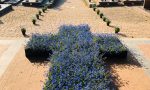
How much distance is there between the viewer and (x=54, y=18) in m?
29.9

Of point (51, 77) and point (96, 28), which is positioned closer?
point (51, 77)

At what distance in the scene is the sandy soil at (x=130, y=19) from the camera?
81.7 feet

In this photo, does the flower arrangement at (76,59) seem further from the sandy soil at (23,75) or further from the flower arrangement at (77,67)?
the sandy soil at (23,75)

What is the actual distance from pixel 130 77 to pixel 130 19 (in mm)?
15435

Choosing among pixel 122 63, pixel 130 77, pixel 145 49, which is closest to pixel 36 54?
pixel 122 63

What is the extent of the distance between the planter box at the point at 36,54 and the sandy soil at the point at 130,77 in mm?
4696

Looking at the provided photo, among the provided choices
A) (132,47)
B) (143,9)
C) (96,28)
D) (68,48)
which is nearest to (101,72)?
(68,48)

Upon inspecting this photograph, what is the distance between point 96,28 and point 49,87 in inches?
613

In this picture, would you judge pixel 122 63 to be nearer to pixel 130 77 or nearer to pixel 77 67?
pixel 130 77

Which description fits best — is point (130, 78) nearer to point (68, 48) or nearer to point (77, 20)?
point (68, 48)

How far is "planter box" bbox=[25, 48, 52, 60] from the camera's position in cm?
1800

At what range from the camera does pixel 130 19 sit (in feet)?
98.1

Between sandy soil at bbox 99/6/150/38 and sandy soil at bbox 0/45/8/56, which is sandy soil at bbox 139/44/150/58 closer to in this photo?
sandy soil at bbox 99/6/150/38

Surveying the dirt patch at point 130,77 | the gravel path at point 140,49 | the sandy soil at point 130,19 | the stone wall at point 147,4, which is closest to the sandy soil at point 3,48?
the dirt patch at point 130,77
